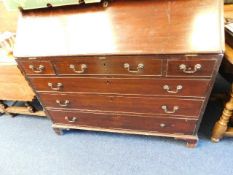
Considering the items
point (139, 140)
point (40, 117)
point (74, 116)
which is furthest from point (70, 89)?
point (40, 117)

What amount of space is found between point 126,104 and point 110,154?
1.60 feet

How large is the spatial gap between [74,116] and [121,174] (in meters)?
0.56

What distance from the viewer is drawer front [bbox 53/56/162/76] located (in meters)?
1.13

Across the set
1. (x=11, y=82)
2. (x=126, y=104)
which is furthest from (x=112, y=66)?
(x=11, y=82)

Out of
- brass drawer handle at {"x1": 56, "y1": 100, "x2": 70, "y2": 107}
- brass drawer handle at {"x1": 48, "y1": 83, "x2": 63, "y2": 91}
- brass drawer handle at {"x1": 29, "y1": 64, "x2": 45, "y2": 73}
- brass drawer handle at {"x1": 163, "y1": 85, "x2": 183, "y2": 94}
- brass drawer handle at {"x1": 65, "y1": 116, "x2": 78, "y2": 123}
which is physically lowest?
brass drawer handle at {"x1": 65, "y1": 116, "x2": 78, "y2": 123}

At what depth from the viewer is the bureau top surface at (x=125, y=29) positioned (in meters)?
1.04

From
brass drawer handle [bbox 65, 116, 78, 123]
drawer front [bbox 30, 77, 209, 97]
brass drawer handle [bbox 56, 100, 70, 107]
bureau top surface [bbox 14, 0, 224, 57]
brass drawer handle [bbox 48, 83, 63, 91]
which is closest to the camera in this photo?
bureau top surface [bbox 14, 0, 224, 57]

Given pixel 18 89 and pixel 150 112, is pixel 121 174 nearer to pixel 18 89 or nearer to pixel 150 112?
pixel 150 112

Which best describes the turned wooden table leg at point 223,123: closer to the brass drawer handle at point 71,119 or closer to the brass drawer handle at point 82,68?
the brass drawer handle at point 82,68

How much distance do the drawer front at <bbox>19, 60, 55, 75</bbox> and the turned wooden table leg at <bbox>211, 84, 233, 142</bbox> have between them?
1170 mm

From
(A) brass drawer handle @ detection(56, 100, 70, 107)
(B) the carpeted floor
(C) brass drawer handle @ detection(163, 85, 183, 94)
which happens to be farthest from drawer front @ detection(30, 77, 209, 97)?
(B) the carpeted floor

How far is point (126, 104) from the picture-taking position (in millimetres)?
1399

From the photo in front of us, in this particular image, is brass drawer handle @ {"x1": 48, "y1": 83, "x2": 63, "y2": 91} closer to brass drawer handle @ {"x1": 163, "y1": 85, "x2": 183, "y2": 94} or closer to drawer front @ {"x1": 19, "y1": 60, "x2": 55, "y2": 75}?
drawer front @ {"x1": 19, "y1": 60, "x2": 55, "y2": 75}

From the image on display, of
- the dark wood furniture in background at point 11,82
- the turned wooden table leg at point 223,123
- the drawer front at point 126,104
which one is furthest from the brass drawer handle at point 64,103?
the turned wooden table leg at point 223,123
